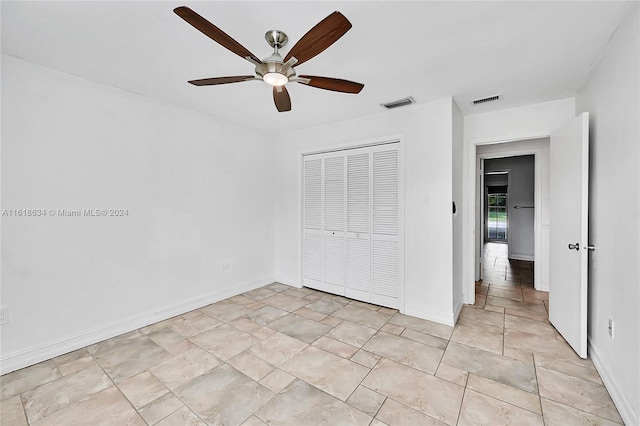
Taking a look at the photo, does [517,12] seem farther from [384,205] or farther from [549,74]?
[384,205]

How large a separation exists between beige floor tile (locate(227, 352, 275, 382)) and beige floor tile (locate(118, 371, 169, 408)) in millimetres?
515

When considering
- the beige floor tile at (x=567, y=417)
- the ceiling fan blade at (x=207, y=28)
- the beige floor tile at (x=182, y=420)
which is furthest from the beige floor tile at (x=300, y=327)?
the ceiling fan blade at (x=207, y=28)

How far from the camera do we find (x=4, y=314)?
7.11 ft

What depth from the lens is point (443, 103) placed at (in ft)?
9.79

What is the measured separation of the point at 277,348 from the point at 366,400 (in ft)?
3.16

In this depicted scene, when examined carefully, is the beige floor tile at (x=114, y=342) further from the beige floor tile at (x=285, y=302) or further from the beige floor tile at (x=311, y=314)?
the beige floor tile at (x=311, y=314)

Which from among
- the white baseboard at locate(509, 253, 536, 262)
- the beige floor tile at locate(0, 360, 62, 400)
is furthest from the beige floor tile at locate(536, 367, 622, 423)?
the white baseboard at locate(509, 253, 536, 262)

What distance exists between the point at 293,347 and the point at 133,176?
2366 millimetres

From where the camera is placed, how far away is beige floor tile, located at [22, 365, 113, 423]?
1.80 m

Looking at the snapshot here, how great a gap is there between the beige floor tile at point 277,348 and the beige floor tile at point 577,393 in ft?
6.06

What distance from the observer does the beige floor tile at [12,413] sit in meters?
1.69

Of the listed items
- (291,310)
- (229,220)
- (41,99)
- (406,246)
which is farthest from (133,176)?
(406,246)

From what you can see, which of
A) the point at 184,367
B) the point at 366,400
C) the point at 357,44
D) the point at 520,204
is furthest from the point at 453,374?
the point at 520,204

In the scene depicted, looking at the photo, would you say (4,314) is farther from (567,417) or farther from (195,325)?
(567,417)
